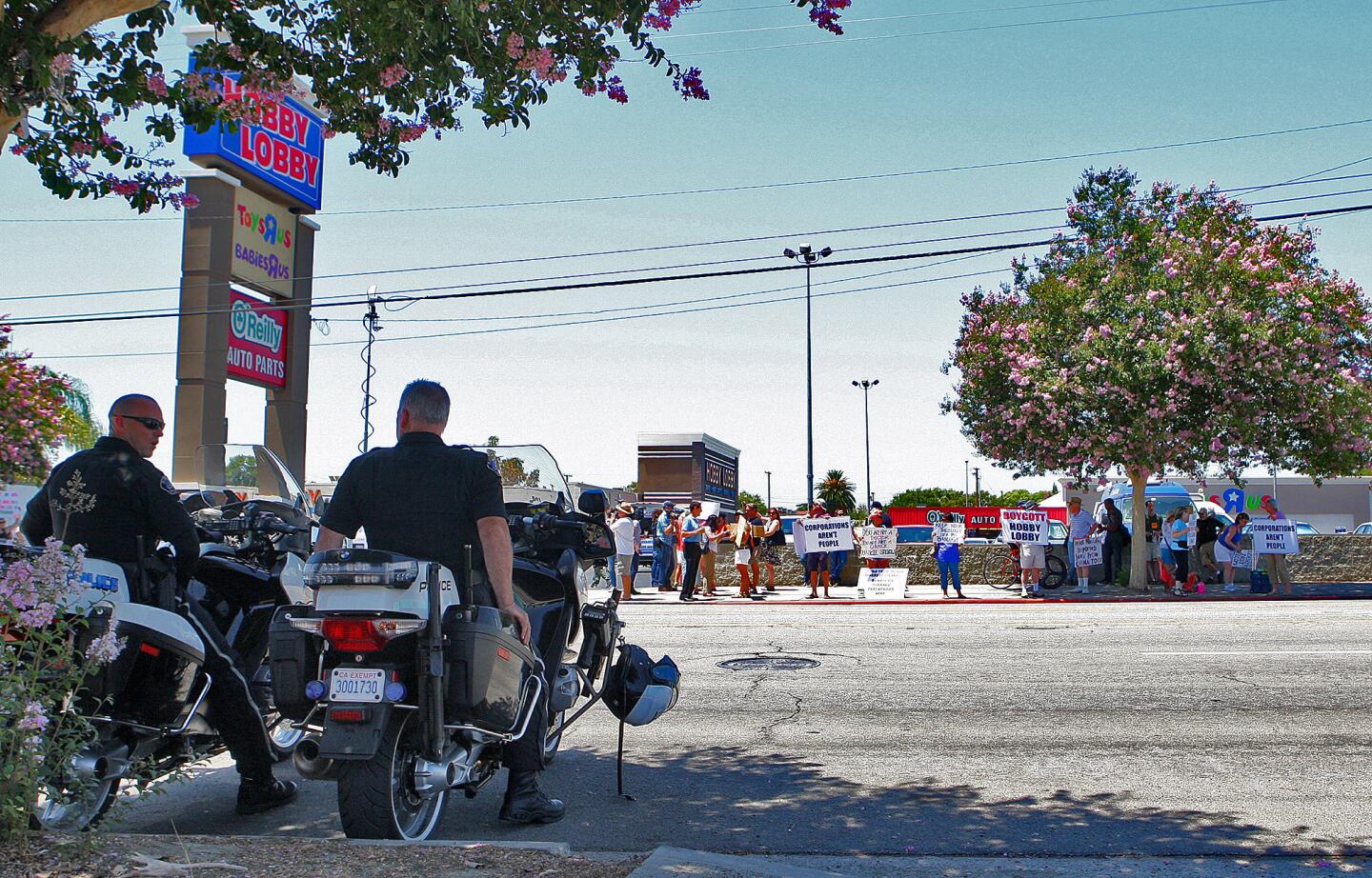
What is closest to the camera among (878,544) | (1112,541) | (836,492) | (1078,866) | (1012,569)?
(1078,866)

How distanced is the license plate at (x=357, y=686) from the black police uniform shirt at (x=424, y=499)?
22.2 inches

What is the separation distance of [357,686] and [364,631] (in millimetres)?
200

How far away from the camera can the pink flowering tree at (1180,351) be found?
20.2 meters

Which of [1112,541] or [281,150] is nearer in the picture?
[1112,541]

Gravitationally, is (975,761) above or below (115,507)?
below

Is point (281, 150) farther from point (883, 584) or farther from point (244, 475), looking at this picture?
point (244, 475)

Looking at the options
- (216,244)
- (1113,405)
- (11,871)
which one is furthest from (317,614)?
(216,244)

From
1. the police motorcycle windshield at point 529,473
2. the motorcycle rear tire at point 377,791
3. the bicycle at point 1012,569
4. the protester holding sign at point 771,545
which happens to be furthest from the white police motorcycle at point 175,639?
the bicycle at point 1012,569

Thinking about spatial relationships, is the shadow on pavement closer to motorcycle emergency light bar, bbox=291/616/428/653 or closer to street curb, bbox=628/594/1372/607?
motorcycle emergency light bar, bbox=291/616/428/653

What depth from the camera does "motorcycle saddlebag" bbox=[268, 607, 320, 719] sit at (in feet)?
15.0

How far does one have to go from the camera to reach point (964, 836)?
5035 millimetres

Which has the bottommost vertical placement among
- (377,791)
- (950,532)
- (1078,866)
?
(1078,866)

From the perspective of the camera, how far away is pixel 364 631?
174 inches

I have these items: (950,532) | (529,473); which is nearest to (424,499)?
(529,473)
